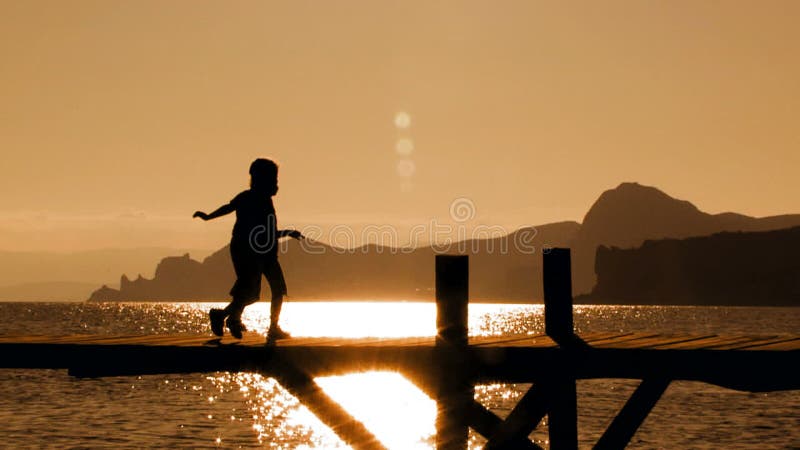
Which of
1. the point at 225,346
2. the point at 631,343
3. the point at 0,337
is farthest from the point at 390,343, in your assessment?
the point at 0,337

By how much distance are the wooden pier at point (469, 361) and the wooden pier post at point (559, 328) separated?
0.03 feet

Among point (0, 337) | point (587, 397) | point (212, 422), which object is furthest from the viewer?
point (587, 397)

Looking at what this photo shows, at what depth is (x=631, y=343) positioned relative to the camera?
976 centimetres

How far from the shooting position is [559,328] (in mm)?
9906

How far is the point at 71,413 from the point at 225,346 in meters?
40.2

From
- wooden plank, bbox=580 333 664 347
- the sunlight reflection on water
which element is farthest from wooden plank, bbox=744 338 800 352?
the sunlight reflection on water

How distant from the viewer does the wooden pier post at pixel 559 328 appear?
9.93 metres

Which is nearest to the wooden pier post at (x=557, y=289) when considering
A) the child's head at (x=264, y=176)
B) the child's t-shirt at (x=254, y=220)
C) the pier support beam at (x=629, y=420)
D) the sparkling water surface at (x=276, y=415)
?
the pier support beam at (x=629, y=420)

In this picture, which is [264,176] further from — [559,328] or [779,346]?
[779,346]

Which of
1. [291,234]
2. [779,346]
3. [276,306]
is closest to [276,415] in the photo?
[276,306]

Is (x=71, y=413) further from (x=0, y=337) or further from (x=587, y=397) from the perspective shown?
(x=0, y=337)

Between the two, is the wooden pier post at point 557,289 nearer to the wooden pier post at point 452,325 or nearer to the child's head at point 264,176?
the wooden pier post at point 452,325

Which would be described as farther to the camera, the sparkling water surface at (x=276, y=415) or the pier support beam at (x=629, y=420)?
the sparkling water surface at (x=276, y=415)

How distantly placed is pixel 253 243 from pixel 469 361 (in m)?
2.86
